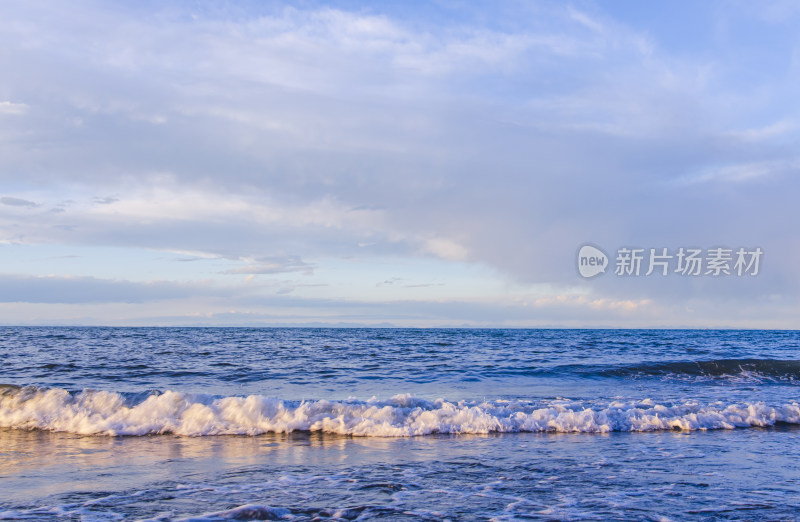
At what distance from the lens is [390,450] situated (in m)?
9.39

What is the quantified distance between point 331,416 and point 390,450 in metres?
2.59

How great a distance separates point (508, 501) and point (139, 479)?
188 inches

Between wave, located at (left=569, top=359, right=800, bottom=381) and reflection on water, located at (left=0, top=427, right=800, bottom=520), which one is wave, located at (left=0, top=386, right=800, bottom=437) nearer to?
reflection on water, located at (left=0, top=427, right=800, bottom=520)

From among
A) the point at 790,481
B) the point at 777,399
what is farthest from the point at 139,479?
the point at 777,399

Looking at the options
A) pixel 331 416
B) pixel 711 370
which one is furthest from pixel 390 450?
pixel 711 370

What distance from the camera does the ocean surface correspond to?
6.13m

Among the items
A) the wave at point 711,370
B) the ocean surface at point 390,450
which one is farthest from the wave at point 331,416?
the wave at point 711,370

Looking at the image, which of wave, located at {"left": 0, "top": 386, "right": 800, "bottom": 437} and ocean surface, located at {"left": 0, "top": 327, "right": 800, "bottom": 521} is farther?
wave, located at {"left": 0, "top": 386, "right": 800, "bottom": 437}

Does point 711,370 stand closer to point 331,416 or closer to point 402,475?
point 331,416

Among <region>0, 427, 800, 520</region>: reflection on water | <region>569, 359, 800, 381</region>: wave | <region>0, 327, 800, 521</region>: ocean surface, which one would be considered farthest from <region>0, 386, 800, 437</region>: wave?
<region>569, 359, 800, 381</region>: wave

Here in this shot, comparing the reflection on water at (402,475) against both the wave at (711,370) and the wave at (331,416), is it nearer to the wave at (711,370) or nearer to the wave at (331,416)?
the wave at (331,416)

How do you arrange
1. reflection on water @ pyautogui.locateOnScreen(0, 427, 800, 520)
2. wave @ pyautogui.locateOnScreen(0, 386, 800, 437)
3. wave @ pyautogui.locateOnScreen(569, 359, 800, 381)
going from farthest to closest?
wave @ pyautogui.locateOnScreen(569, 359, 800, 381)
wave @ pyautogui.locateOnScreen(0, 386, 800, 437)
reflection on water @ pyautogui.locateOnScreen(0, 427, 800, 520)

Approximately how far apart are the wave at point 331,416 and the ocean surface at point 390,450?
39 millimetres

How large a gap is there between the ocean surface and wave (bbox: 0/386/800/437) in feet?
0.13
